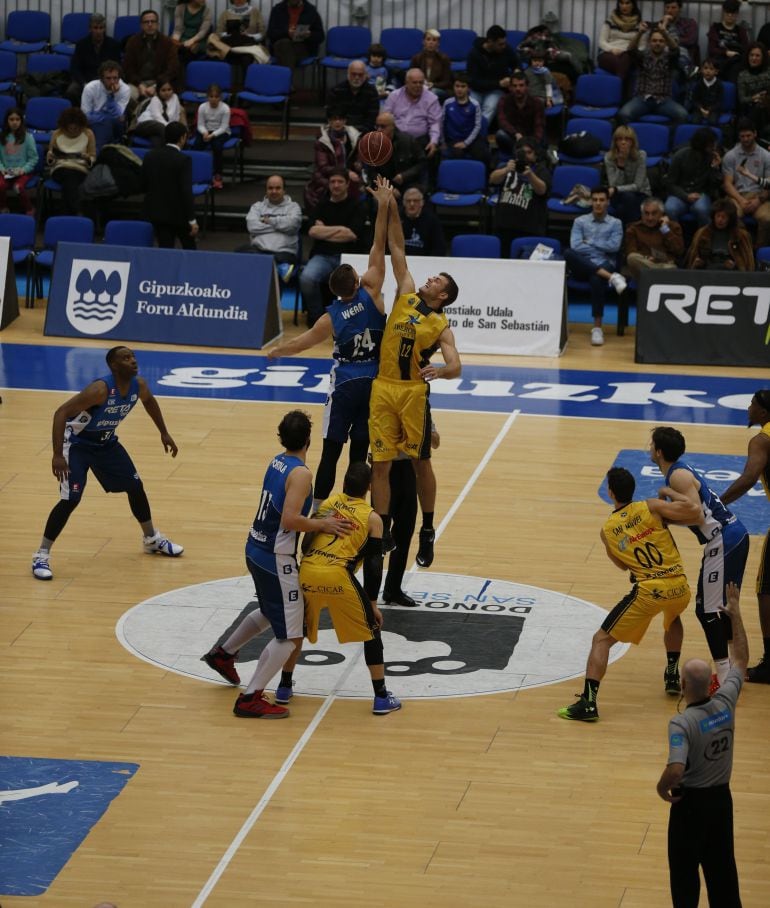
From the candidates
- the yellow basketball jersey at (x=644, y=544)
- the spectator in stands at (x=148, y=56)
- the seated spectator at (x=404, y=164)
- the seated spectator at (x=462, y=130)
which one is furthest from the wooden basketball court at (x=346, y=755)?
the spectator in stands at (x=148, y=56)

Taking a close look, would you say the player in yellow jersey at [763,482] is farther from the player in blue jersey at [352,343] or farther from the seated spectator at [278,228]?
the seated spectator at [278,228]

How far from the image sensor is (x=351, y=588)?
877 cm

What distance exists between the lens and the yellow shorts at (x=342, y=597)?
8742 millimetres

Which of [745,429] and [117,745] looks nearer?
[117,745]

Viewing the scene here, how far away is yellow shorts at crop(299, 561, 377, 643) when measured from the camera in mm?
8742

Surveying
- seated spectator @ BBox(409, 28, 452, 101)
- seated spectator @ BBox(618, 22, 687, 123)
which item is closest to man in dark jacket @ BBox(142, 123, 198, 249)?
seated spectator @ BBox(409, 28, 452, 101)

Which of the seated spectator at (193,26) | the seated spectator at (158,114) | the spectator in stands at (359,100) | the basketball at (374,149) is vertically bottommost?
the seated spectator at (158,114)

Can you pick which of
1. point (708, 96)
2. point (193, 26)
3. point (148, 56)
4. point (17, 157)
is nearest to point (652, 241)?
point (708, 96)

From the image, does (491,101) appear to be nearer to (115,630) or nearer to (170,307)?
(170,307)

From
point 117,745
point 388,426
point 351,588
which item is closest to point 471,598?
point 388,426

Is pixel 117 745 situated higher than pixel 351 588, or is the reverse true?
pixel 351 588

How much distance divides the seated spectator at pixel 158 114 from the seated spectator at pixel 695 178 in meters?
6.53

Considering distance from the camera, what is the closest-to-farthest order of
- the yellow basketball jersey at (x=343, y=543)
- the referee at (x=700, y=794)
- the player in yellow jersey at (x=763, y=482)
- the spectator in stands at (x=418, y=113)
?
the referee at (x=700, y=794) → the yellow basketball jersey at (x=343, y=543) → the player in yellow jersey at (x=763, y=482) → the spectator in stands at (x=418, y=113)

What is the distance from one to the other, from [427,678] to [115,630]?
2106 millimetres
